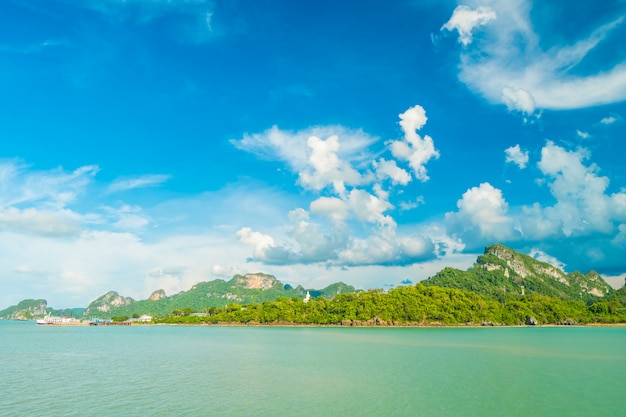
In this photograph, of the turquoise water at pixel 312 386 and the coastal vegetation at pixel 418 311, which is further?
the coastal vegetation at pixel 418 311

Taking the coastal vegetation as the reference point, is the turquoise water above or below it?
below

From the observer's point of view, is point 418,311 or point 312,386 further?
point 418,311

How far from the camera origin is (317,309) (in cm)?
16638

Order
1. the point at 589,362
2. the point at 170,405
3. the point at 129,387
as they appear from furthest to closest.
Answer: the point at 589,362 → the point at 129,387 → the point at 170,405

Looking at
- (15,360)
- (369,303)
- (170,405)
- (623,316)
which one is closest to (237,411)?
(170,405)

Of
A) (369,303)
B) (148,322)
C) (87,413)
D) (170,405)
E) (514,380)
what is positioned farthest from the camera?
(148,322)

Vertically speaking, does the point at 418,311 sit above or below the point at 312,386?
above

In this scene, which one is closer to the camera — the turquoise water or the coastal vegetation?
the turquoise water

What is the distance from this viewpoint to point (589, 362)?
4756cm

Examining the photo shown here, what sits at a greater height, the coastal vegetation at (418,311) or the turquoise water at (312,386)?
the coastal vegetation at (418,311)

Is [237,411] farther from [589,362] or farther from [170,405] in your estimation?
[589,362]

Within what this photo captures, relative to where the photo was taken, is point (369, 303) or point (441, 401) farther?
point (369, 303)

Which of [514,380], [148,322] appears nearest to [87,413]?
[514,380]

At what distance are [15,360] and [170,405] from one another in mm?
33633
